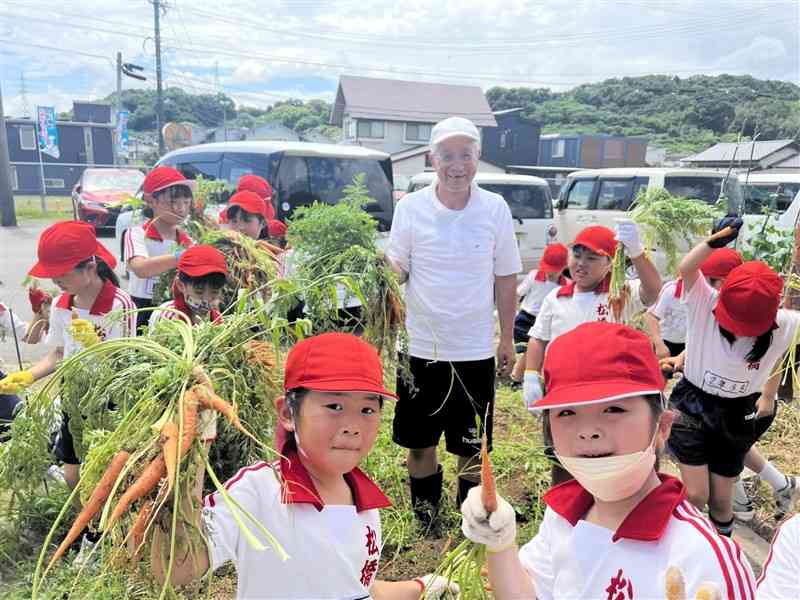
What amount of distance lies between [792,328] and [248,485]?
2.63 m

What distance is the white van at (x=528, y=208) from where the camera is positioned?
10.4 m

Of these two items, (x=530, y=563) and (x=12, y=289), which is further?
(x=12, y=289)

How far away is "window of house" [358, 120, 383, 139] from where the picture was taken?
1538 inches

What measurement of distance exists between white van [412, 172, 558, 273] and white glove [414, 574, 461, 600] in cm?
900

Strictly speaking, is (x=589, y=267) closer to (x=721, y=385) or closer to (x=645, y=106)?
(x=721, y=385)

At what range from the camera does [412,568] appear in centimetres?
282

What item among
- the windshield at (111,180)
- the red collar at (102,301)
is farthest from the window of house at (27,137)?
the red collar at (102,301)

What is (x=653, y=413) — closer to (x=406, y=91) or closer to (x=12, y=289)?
(x=12, y=289)

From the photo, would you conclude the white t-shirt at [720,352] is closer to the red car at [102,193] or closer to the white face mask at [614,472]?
the white face mask at [614,472]

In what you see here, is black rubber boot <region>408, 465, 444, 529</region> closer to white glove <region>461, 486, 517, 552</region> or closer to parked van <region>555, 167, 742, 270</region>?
white glove <region>461, 486, 517, 552</region>

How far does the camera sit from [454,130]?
9.25 feet

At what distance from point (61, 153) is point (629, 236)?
120 ft

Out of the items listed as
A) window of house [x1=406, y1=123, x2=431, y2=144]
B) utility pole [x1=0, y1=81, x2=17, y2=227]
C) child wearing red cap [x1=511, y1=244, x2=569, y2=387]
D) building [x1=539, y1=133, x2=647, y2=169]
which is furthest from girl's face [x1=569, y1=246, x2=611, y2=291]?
building [x1=539, y1=133, x2=647, y2=169]

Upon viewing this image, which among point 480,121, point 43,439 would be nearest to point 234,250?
point 43,439
